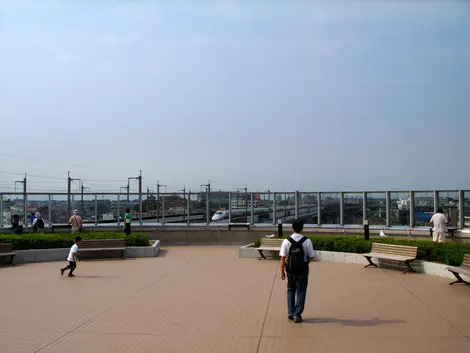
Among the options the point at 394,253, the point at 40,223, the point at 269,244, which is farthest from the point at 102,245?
the point at 394,253

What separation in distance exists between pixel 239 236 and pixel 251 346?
1474 centimetres

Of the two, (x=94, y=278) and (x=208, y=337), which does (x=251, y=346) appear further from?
(x=94, y=278)

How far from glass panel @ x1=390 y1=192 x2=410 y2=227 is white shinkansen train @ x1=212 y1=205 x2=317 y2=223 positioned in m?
3.45

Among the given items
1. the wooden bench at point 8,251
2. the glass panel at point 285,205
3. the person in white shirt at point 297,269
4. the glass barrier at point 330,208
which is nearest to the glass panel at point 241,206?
the glass panel at point 285,205


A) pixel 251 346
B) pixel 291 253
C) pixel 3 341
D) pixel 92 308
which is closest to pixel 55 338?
pixel 3 341

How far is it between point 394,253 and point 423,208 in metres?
7.60

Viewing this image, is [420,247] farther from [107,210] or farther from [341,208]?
[107,210]

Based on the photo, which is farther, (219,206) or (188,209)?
(219,206)

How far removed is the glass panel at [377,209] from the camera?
20906 mm

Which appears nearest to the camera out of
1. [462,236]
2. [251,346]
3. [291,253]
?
[251,346]

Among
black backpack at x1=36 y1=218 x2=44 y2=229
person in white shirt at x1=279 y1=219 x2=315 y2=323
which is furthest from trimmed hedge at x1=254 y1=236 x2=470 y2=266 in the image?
black backpack at x1=36 y1=218 x2=44 y2=229

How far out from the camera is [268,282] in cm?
1188

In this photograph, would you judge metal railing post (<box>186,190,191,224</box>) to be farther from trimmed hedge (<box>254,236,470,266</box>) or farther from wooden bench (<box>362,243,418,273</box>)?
wooden bench (<box>362,243,418,273</box>)

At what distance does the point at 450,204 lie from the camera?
19.8 metres
